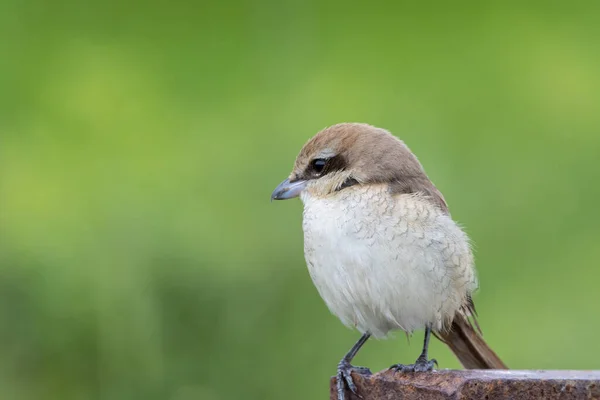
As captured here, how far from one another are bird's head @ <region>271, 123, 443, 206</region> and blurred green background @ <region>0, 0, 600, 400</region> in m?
1.04

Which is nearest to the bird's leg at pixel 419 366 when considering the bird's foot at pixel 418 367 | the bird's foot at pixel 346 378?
the bird's foot at pixel 418 367

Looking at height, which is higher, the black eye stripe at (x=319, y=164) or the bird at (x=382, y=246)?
the black eye stripe at (x=319, y=164)

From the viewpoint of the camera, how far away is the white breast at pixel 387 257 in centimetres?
328

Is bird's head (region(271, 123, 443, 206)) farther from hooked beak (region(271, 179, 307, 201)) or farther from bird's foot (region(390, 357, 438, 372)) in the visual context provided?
bird's foot (region(390, 357, 438, 372))

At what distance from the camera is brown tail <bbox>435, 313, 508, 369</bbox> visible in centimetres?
356

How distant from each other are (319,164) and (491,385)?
1.23 metres

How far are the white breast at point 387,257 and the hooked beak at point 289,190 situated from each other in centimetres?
10

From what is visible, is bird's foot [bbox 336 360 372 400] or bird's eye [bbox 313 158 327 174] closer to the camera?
bird's foot [bbox 336 360 372 400]

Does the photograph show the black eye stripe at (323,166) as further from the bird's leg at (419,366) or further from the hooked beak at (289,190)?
the bird's leg at (419,366)

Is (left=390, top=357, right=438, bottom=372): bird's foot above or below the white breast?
below

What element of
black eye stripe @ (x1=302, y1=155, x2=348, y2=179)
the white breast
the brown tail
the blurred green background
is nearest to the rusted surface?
the white breast

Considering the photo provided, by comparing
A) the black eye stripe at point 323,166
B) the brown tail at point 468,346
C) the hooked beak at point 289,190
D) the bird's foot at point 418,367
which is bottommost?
the brown tail at point 468,346

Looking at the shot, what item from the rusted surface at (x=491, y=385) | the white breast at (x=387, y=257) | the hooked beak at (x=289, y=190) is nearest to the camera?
the rusted surface at (x=491, y=385)

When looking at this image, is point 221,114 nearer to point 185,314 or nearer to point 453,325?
point 185,314
